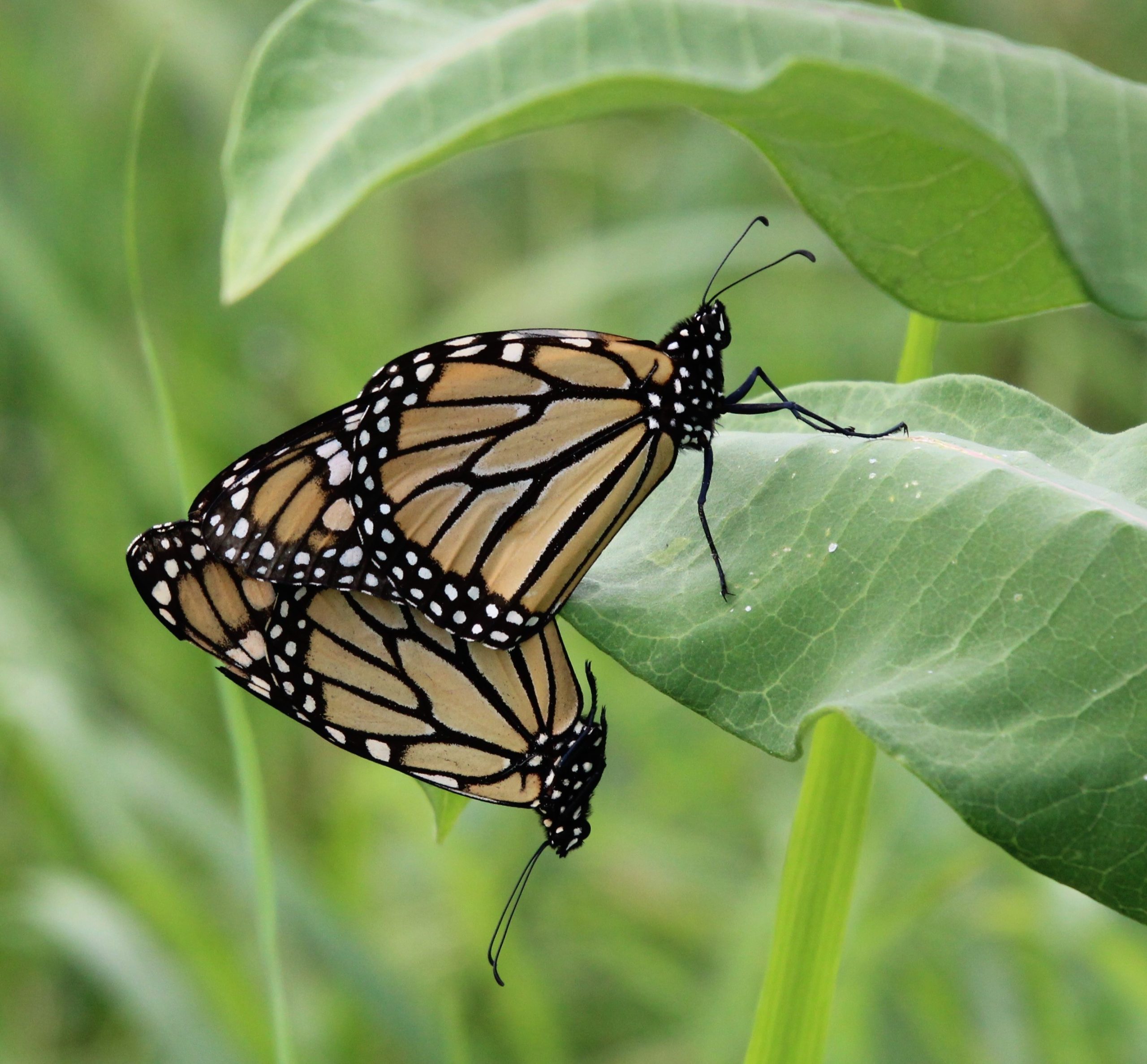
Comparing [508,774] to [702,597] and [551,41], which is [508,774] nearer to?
[702,597]

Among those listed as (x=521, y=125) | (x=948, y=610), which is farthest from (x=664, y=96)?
(x=948, y=610)

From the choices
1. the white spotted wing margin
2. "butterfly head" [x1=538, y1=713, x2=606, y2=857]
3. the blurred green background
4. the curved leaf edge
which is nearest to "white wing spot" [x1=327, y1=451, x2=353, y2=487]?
the white spotted wing margin

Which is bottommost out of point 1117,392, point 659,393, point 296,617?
point 296,617

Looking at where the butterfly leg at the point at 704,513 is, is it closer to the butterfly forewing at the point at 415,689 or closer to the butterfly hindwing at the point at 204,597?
the butterfly forewing at the point at 415,689

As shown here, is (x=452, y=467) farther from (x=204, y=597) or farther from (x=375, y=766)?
(x=375, y=766)

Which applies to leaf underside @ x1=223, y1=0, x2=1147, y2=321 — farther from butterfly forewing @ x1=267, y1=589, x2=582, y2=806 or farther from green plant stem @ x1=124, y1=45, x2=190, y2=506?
butterfly forewing @ x1=267, y1=589, x2=582, y2=806

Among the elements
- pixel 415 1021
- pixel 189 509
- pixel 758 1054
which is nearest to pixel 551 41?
pixel 758 1054

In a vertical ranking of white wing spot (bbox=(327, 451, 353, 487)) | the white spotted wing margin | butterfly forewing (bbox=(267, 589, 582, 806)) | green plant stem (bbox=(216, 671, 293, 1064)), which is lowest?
green plant stem (bbox=(216, 671, 293, 1064))
